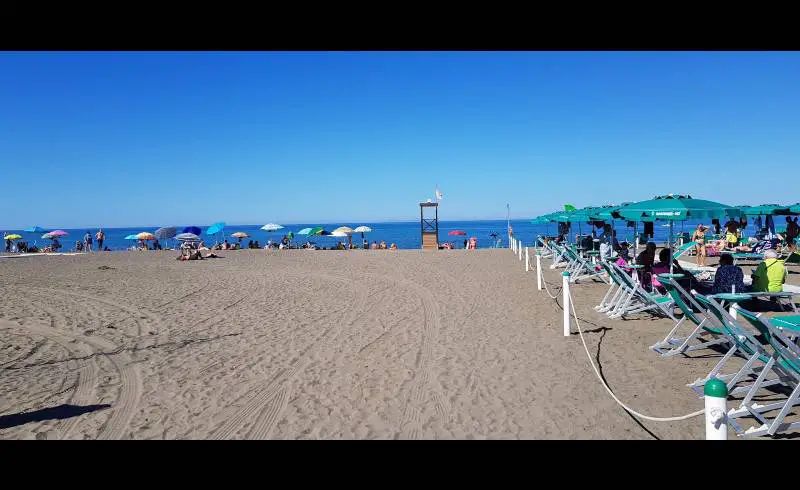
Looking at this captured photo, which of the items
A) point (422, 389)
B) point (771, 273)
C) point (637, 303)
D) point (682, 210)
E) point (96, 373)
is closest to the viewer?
point (422, 389)

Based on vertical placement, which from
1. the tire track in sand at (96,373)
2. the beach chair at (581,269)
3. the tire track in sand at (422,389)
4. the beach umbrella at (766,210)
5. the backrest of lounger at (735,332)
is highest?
the beach umbrella at (766,210)

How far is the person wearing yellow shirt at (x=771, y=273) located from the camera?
22.3ft

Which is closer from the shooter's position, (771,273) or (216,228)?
(771,273)

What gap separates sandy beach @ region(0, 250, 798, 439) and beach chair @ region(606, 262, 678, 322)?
24 centimetres

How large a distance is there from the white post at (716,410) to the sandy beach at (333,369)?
1452 millimetres

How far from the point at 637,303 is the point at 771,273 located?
182 cm

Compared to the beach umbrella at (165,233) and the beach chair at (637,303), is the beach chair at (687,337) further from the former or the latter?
the beach umbrella at (165,233)

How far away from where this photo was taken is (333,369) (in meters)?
5.48

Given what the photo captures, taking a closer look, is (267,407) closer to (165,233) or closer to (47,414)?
(47,414)

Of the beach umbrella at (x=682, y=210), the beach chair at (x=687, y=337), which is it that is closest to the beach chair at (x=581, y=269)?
the beach umbrella at (x=682, y=210)

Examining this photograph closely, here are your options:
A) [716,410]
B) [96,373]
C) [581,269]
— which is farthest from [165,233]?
[716,410]

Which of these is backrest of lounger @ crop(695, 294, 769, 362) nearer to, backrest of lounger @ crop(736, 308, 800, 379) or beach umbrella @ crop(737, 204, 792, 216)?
backrest of lounger @ crop(736, 308, 800, 379)

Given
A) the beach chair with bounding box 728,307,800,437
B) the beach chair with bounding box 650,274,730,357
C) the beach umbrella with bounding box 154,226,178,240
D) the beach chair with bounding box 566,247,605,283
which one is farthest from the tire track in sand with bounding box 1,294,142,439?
the beach umbrella with bounding box 154,226,178,240
